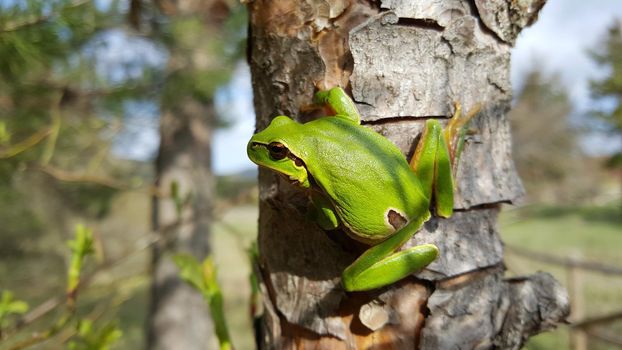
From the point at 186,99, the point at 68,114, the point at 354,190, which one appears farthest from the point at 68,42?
the point at 354,190

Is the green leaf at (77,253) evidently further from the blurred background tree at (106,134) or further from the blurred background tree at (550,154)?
the blurred background tree at (550,154)

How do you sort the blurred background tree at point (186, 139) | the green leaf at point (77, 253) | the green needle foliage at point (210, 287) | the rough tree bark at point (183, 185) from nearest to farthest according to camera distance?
the green needle foliage at point (210, 287) → the green leaf at point (77, 253) → the blurred background tree at point (186, 139) → the rough tree bark at point (183, 185)

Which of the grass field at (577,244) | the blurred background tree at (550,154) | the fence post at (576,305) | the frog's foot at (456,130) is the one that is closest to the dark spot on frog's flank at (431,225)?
the frog's foot at (456,130)

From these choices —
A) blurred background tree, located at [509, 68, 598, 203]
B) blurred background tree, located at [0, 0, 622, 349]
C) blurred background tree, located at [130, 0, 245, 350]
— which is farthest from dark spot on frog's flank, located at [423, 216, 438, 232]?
blurred background tree, located at [509, 68, 598, 203]

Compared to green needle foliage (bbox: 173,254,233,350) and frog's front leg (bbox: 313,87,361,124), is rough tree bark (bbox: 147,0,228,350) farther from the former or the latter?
frog's front leg (bbox: 313,87,361,124)

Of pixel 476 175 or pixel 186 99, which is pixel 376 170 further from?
pixel 186 99

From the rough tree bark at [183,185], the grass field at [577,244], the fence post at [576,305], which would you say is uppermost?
the rough tree bark at [183,185]
